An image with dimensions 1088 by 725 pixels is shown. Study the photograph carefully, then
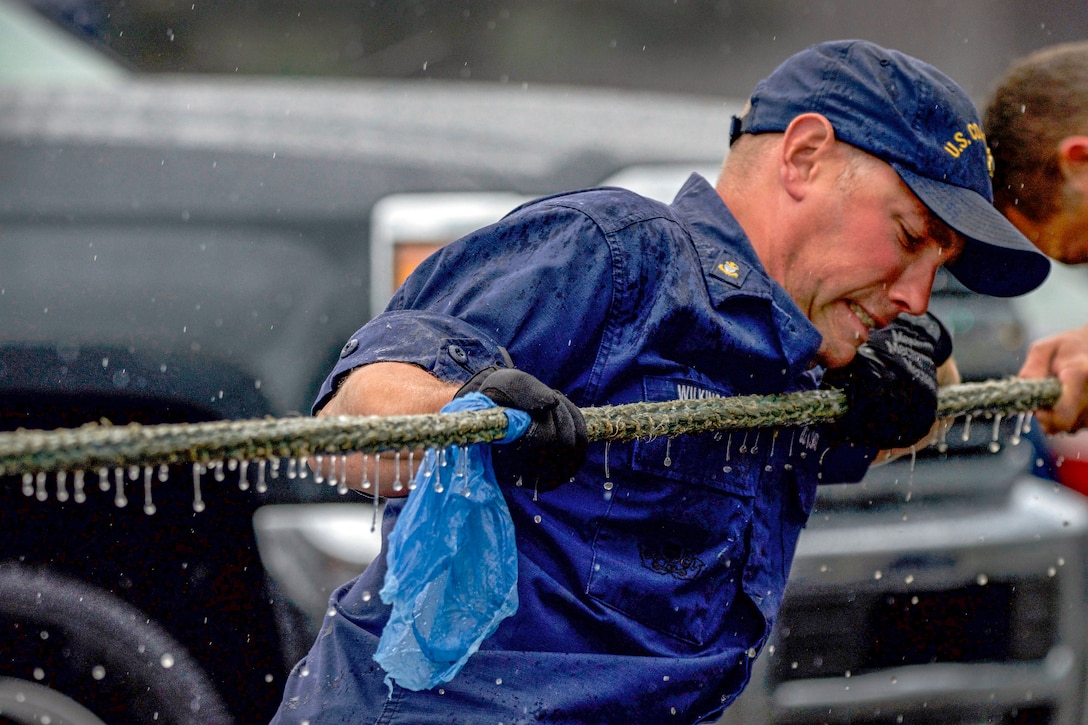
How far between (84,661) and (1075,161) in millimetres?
2283

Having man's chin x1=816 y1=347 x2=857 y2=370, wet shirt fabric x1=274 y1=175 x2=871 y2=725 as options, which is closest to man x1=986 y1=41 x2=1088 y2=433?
man's chin x1=816 y1=347 x2=857 y2=370

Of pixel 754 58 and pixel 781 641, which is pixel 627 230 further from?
pixel 754 58

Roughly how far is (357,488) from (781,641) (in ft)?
5.25

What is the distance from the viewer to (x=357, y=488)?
58.9 inches

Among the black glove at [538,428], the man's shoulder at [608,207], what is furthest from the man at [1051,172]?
the black glove at [538,428]

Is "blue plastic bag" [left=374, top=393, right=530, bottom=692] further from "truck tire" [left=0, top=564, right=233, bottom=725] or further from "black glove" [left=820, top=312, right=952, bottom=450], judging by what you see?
"truck tire" [left=0, top=564, right=233, bottom=725]

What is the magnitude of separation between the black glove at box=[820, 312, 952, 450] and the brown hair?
0.58 meters

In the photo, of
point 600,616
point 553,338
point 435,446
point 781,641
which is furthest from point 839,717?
point 435,446

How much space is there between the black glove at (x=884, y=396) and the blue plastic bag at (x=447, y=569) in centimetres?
71

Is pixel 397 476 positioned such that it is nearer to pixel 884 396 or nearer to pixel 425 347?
pixel 425 347

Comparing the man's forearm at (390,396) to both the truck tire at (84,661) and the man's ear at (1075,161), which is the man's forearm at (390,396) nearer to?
the truck tire at (84,661)

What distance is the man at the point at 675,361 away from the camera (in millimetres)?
1477

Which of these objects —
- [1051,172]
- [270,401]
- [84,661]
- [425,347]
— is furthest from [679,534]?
[84,661]

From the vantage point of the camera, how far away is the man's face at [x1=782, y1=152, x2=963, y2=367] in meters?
1.75
